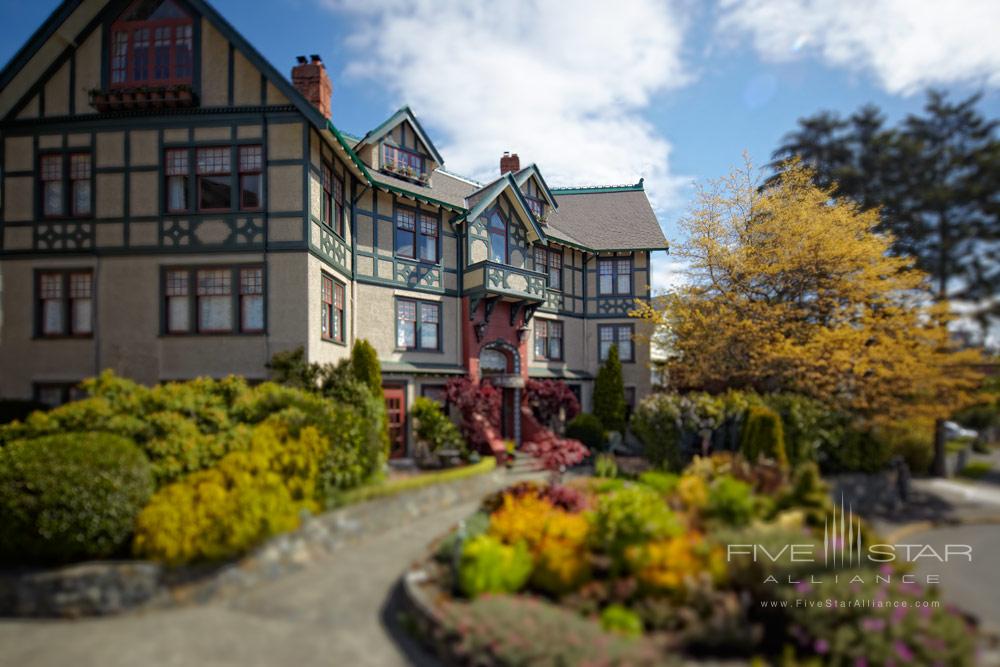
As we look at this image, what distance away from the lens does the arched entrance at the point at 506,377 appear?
72.5ft

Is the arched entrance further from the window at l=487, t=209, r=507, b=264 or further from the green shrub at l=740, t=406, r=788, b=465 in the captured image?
the green shrub at l=740, t=406, r=788, b=465

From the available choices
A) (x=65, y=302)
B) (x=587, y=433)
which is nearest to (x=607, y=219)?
(x=587, y=433)

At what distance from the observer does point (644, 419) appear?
717 inches

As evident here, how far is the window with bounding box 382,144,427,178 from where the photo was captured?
A: 21.8 meters

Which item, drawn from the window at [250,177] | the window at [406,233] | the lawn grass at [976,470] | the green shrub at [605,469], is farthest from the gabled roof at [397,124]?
the lawn grass at [976,470]

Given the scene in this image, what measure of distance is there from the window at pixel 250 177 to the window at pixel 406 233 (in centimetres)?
563

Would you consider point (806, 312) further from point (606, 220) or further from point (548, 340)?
point (606, 220)

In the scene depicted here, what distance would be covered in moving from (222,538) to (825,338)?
16.6 meters

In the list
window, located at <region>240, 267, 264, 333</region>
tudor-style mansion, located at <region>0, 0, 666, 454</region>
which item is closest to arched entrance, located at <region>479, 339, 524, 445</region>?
tudor-style mansion, located at <region>0, 0, 666, 454</region>

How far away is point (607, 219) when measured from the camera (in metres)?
29.4

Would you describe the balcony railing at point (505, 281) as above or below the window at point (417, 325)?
above

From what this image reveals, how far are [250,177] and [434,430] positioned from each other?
9623 millimetres

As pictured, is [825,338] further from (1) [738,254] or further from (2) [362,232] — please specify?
(2) [362,232]

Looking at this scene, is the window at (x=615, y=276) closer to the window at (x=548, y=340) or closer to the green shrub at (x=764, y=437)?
the window at (x=548, y=340)
